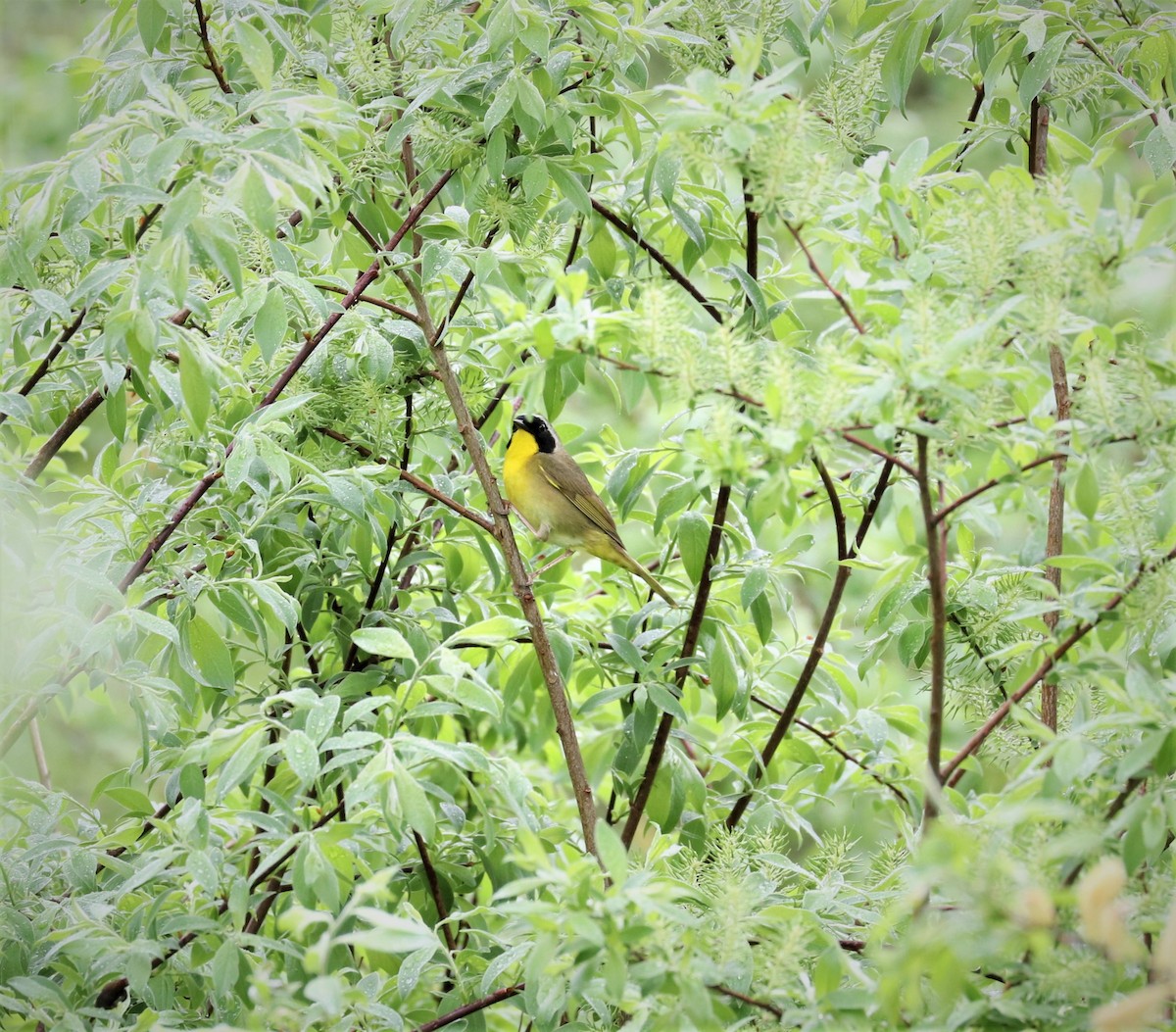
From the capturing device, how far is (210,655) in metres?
1.89

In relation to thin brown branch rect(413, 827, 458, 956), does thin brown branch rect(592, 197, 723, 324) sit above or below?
above

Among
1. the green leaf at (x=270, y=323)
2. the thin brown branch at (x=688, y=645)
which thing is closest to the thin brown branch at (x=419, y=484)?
the green leaf at (x=270, y=323)

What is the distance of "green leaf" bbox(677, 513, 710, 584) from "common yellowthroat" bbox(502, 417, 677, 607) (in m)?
0.85

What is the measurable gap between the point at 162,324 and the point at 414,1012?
1273 mm

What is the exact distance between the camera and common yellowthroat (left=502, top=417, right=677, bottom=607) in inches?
126

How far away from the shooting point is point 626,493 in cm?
212

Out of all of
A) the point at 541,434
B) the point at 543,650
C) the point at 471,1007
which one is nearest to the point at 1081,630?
the point at 543,650

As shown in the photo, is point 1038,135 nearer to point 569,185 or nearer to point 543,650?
point 569,185

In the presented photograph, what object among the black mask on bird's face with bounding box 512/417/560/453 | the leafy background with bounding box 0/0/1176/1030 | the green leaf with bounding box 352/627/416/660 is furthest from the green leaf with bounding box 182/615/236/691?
the black mask on bird's face with bounding box 512/417/560/453

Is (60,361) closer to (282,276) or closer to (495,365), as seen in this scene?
(282,276)

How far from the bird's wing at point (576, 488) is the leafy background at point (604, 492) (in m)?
0.58

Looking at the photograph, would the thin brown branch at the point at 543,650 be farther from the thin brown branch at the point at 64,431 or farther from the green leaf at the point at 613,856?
the thin brown branch at the point at 64,431

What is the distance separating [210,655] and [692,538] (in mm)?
868

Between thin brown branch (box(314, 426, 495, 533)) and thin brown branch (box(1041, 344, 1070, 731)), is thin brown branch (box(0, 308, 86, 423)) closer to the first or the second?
thin brown branch (box(314, 426, 495, 533))
